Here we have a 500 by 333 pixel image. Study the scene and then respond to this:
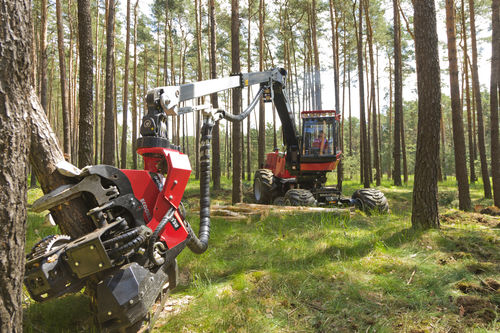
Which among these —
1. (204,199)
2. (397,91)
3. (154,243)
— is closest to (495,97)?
(397,91)

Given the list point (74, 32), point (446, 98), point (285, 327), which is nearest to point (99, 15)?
point (74, 32)

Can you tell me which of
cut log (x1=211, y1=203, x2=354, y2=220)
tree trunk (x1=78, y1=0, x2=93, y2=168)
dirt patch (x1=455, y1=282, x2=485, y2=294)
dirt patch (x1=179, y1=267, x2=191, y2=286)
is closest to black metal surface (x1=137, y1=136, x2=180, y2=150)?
dirt patch (x1=179, y1=267, x2=191, y2=286)

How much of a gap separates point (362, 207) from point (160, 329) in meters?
6.01

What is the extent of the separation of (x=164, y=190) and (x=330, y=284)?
2.26m

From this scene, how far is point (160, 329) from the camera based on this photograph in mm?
2588

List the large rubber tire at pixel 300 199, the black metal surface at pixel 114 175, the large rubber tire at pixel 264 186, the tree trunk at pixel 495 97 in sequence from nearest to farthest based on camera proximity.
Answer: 1. the black metal surface at pixel 114 175
2. the large rubber tire at pixel 300 199
3. the tree trunk at pixel 495 97
4. the large rubber tire at pixel 264 186

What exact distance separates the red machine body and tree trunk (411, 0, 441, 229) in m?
4.34

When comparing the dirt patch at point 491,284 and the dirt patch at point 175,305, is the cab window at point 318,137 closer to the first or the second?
the dirt patch at point 491,284

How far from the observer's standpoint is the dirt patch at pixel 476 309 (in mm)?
2674

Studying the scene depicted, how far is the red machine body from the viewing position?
2.60 m

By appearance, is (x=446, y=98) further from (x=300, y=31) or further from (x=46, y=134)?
(x=46, y=134)

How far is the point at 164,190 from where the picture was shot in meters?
2.62

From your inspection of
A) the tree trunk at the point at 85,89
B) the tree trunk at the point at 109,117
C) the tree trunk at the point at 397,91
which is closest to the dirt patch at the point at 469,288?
the tree trunk at the point at 85,89

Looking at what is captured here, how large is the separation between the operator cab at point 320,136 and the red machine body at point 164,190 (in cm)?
655
